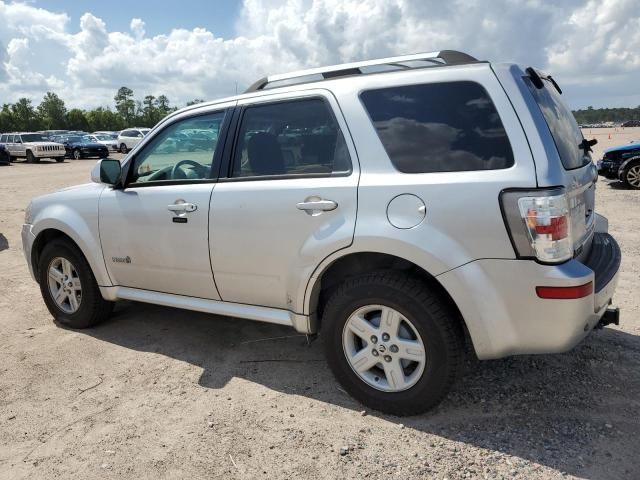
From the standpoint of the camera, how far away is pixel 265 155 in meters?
3.51

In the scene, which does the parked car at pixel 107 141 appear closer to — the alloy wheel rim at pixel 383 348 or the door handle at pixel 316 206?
the door handle at pixel 316 206

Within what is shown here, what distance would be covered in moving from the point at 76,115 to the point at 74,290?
314 feet

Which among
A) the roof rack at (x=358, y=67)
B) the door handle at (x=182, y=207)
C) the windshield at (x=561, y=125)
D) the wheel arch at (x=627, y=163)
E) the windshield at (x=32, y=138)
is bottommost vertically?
the wheel arch at (x=627, y=163)

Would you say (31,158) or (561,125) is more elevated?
(561,125)

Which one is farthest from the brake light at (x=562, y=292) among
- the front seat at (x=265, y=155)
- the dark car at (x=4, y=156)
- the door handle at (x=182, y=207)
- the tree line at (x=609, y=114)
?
the tree line at (x=609, y=114)

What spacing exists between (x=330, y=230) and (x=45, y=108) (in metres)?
94.2

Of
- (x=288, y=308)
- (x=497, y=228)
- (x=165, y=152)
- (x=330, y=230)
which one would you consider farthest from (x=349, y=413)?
(x=165, y=152)

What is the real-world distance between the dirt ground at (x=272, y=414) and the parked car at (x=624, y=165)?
8.94 metres

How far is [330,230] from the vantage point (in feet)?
10.1

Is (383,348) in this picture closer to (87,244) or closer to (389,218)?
(389,218)

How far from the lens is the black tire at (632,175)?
39.5 feet

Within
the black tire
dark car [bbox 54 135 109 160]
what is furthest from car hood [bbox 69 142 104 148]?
the black tire

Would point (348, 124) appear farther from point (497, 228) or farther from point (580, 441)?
point (580, 441)

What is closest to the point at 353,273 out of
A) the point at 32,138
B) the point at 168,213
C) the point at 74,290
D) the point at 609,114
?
the point at 168,213
